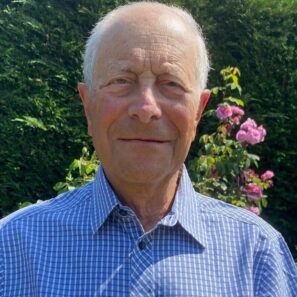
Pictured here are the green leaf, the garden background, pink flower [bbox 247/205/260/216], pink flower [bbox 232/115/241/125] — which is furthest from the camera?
the garden background

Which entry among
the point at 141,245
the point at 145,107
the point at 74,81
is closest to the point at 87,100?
the point at 145,107

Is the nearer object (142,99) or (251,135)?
(142,99)

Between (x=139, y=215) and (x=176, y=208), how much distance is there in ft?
0.40

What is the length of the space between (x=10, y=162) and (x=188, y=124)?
3.14 m

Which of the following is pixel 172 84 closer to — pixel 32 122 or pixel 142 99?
pixel 142 99

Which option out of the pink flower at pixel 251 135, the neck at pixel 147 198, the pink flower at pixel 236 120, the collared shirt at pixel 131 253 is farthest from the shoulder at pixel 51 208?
the pink flower at pixel 236 120

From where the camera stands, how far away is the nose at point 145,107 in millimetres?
2193

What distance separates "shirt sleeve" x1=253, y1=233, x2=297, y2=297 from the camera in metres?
2.32

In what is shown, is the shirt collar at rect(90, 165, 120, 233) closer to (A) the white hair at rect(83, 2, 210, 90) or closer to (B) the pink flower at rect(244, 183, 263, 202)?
(A) the white hair at rect(83, 2, 210, 90)

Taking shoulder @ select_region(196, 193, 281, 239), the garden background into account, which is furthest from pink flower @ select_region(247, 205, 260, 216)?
shoulder @ select_region(196, 193, 281, 239)

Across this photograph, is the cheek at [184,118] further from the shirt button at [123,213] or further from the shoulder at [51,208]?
the shoulder at [51,208]

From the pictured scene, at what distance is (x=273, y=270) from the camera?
2342 mm

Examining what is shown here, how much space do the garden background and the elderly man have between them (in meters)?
2.86

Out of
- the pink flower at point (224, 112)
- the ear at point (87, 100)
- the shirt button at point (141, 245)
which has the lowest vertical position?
the pink flower at point (224, 112)
